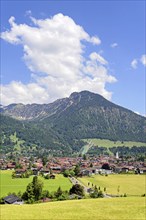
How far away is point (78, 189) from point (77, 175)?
3215 inches

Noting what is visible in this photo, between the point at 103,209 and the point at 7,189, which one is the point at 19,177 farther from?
the point at 103,209

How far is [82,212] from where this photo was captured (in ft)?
188

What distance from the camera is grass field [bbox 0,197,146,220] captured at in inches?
2062

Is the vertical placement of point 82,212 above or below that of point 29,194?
above

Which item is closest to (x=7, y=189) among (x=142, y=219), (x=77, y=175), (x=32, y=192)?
(x=32, y=192)

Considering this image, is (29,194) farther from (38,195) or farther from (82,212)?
(82,212)

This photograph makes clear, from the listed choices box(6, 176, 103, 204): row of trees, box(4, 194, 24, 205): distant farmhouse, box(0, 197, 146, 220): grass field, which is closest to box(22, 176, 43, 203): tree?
box(6, 176, 103, 204): row of trees

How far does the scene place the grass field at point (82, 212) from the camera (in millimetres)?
52375

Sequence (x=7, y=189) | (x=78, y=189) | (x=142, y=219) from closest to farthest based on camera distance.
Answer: (x=142, y=219) → (x=78, y=189) → (x=7, y=189)

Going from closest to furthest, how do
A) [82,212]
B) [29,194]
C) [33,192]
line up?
1. [82,212]
2. [29,194]
3. [33,192]

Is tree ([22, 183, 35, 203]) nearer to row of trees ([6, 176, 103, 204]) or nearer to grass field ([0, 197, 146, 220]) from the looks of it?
row of trees ([6, 176, 103, 204])

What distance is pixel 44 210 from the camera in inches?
2335

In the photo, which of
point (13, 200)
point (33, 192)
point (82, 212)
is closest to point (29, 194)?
point (33, 192)

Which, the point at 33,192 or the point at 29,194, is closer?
the point at 29,194
